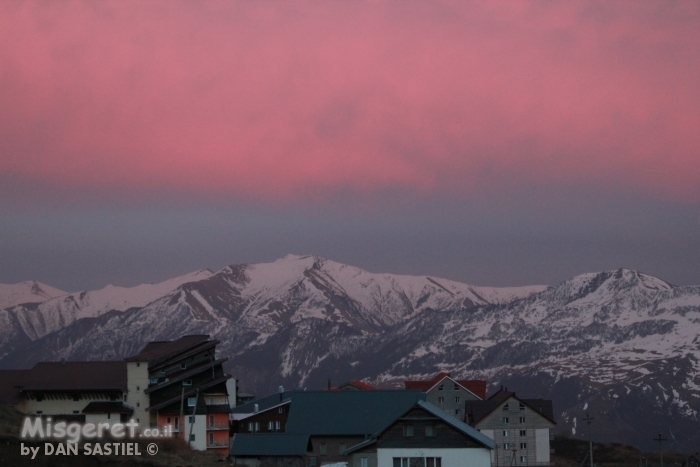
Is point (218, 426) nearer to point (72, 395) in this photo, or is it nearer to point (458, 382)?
point (72, 395)

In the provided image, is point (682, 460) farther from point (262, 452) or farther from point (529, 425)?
point (262, 452)

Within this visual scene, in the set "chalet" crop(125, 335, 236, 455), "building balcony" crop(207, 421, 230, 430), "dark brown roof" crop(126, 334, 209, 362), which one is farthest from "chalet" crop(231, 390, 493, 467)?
"dark brown roof" crop(126, 334, 209, 362)

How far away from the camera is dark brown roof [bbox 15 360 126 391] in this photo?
100m

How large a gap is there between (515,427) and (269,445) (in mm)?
47402

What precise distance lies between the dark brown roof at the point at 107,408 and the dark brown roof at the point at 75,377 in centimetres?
140

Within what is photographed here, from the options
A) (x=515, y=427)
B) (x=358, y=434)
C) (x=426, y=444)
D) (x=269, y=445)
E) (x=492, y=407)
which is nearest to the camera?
(x=426, y=444)

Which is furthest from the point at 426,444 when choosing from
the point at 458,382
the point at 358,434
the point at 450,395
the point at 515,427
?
the point at 458,382

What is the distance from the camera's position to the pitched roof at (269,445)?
283ft

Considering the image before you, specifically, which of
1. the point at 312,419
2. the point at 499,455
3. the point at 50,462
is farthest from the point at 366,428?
the point at 50,462

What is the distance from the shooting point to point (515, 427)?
126375 millimetres

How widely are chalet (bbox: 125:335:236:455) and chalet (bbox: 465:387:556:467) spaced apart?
117 ft

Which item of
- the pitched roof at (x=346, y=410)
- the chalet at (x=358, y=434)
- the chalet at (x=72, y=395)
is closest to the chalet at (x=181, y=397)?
the chalet at (x=72, y=395)

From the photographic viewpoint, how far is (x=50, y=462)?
5816 cm

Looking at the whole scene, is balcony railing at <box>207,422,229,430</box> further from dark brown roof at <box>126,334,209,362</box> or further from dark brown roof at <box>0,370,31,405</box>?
dark brown roof at <box>0,370,31,405</box>
